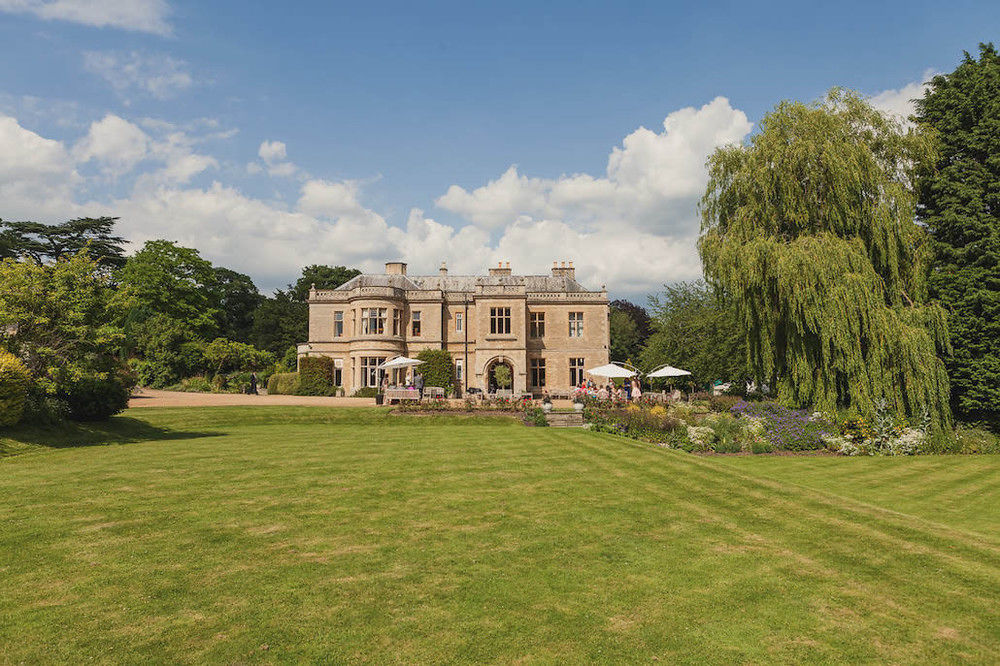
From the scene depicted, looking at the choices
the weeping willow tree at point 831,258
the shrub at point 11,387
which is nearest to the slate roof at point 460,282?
the weeping willow tree at point 831,258

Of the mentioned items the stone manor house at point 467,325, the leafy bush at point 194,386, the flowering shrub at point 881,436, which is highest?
the stone manor house at point 467,325

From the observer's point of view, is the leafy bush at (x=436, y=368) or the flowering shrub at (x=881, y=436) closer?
the flowering shrub at (x=881, y=436)

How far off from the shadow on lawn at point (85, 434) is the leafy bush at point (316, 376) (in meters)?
21.1

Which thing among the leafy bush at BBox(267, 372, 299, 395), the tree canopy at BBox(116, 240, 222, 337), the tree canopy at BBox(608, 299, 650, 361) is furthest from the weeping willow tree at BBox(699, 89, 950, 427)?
the tree canopy at BBox(608, 299, 650, 361)

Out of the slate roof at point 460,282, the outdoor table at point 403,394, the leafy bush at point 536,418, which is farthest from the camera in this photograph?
the slate roof at point 460,282

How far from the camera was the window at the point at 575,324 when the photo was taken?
43.6 m

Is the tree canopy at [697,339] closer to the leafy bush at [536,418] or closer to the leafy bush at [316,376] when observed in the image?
the leafy bush at [536,418]

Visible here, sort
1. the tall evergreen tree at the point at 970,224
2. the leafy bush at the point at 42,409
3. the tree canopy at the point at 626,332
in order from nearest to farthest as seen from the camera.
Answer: the leafy bush at the point at 42,409, the tall evergreen tree at the point at 970,224, the tree canopy at the point at 626,332

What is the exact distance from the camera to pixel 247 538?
6902mm

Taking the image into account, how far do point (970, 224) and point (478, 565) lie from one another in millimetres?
21225

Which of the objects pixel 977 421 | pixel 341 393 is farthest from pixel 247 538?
pixel 341 393

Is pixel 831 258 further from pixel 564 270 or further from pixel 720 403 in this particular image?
pixel 564 270

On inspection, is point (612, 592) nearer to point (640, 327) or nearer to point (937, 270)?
point (937, 270)

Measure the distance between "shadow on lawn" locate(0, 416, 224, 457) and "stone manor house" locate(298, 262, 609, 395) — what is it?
74.1 ft
